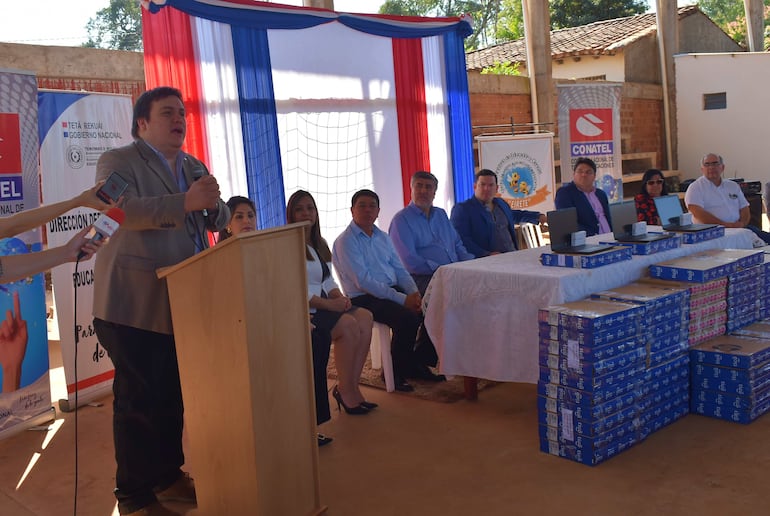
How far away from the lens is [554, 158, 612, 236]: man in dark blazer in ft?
17.3

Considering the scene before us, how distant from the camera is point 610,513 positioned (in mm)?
2561

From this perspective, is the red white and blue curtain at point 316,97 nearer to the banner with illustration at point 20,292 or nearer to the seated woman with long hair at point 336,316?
the banner with illustration at point 20,292

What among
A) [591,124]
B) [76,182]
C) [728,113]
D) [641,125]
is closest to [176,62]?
[76,182]

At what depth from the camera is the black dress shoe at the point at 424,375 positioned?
429cm

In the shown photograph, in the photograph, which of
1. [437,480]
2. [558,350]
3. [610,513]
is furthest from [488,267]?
[610,513]

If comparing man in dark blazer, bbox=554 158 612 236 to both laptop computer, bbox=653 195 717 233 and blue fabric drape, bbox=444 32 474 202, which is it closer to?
laptop computer, bbox=653 195 717 233

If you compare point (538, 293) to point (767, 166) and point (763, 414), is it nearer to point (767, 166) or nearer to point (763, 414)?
point (763, 414)

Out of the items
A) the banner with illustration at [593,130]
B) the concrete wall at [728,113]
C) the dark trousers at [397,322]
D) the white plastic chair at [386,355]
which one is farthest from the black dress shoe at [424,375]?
the concrete wall at [728,113]

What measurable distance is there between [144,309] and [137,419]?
0.38 m

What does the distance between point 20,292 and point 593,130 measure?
5.94 m

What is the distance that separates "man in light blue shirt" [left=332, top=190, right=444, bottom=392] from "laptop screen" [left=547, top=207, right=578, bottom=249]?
0.95 metres

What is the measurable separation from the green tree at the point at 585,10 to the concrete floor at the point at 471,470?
2057 cm

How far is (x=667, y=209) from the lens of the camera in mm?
4406

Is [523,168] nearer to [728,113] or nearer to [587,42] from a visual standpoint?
[728,113]
